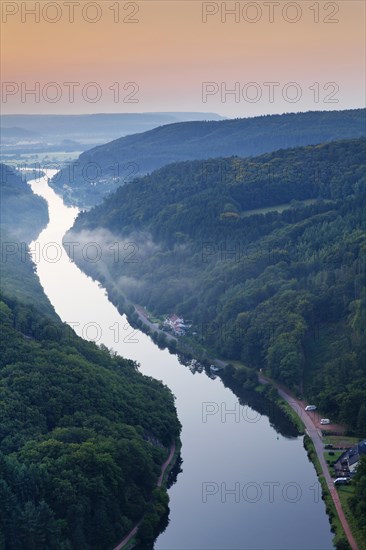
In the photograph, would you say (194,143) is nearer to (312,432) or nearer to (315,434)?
(312,432)

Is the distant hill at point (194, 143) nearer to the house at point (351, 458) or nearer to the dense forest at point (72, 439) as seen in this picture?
the dense forest at point (72, 439)

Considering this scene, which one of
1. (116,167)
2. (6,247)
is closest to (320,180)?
(6,247)

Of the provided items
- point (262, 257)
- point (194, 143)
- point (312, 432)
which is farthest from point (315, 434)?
point (194, 143)

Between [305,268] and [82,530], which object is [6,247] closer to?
[305,268]

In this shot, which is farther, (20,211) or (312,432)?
(20,211)

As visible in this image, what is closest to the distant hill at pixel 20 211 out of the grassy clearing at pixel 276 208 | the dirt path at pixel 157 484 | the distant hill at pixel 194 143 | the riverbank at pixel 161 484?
the distant hill at pixel 194 143
